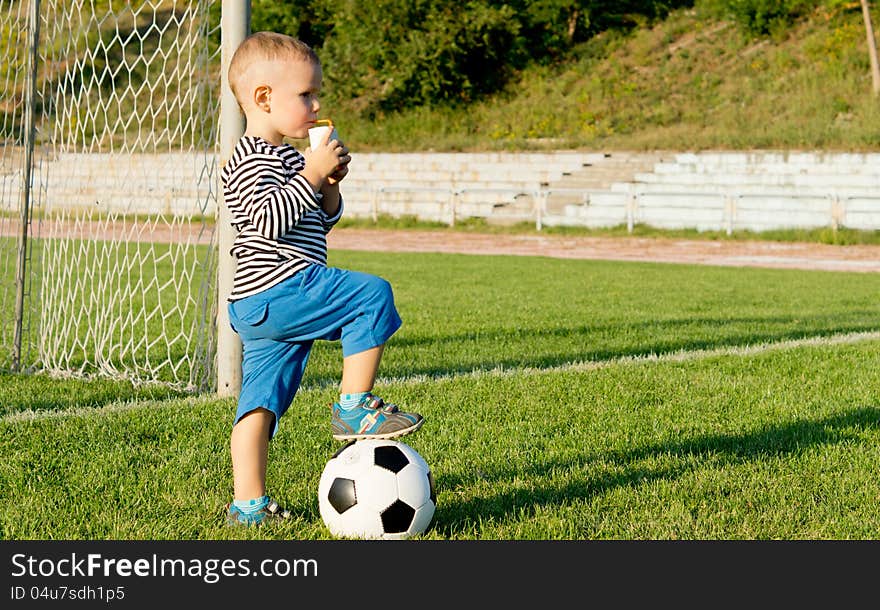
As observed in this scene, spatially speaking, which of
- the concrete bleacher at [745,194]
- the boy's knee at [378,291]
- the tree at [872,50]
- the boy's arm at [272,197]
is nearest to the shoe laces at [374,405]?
the boy's knee at [378,291]

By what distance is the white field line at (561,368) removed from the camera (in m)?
5.52

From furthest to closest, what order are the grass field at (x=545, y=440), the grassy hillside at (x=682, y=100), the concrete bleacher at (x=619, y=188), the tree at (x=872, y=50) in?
the tree at (x=872, y=50)
the grassy hillside at (x=682, y=100)
the concrete bleacher at (x=619, y=188)
the grass field at (x=545, y=440)

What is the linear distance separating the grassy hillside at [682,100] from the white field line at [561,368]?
18042 mm

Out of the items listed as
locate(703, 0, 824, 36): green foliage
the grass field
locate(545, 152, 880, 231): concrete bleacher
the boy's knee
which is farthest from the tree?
the boy's knee

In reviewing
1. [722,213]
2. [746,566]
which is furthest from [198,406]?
[722,213]

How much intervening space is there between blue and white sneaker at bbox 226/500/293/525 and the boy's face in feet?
3.72

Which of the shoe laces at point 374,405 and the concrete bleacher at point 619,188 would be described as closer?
the shoe laces at point 374,405

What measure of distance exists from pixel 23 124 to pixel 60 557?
172 inches

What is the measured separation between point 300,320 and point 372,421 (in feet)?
1.21

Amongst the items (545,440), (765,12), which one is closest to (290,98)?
(545,440)

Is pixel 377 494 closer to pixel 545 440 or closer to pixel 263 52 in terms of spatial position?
pixel 263 52

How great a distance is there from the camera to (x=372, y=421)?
3.46m

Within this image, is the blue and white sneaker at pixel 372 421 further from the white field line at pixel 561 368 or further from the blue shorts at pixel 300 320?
the white field line at pixel 561 368

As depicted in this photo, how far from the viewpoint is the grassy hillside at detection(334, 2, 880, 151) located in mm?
27925
